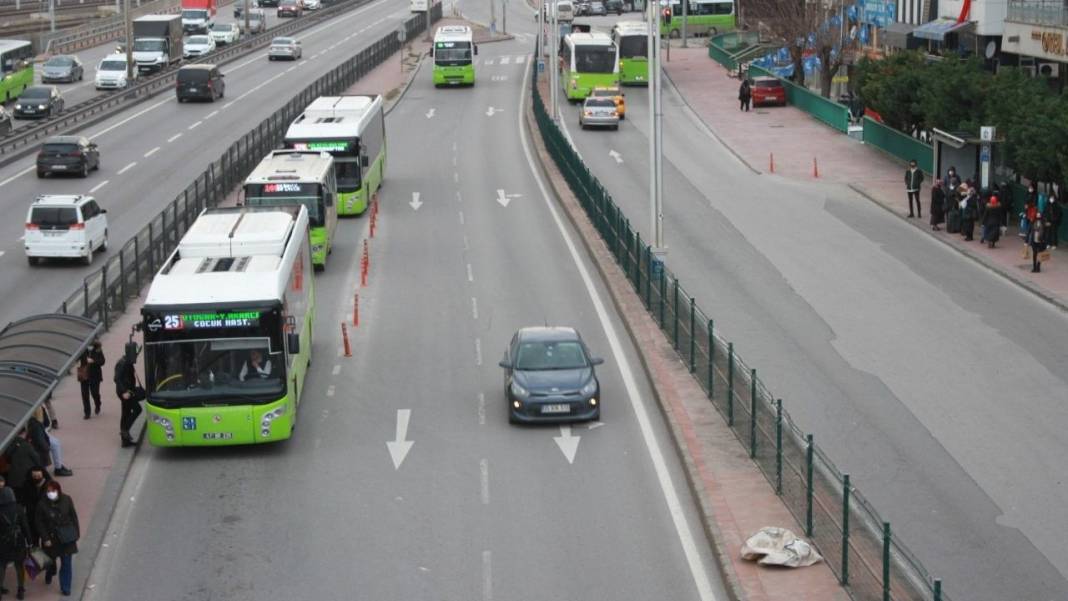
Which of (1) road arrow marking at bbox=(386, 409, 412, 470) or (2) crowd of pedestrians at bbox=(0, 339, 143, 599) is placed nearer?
(2) crowd of pedestrians at bbox=(0, 339, 143, 599)

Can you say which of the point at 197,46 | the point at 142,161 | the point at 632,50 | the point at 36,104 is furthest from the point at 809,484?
the point at 197,46

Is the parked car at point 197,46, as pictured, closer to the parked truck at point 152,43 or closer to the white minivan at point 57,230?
the parked truck at point 152,43

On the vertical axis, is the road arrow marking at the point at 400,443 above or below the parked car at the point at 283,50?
below

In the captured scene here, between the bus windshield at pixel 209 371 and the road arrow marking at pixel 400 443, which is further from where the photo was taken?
the road arrow marking at pixel 400 443

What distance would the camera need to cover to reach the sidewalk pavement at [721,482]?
1909cm

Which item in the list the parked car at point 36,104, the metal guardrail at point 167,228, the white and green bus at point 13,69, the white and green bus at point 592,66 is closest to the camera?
the metal guardrail at point 167,228

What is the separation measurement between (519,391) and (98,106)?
54781 millimetres

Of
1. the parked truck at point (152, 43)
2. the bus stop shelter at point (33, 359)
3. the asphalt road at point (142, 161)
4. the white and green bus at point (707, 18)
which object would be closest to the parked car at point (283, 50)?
the asphalt road at point (142, 161)

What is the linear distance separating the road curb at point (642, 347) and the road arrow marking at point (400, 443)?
4336 millimetres

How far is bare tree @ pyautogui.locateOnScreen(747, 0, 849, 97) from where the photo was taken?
3115 inches

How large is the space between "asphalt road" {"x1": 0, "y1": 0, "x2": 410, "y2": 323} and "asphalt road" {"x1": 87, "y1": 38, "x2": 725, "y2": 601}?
839cm

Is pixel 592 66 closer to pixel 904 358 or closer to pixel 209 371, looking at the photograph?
pixel 904 358

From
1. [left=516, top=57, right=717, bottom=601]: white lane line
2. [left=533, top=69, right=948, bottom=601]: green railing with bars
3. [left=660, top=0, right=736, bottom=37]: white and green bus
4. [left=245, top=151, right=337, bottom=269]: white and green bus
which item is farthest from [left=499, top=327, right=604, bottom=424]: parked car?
[left=660, top=0, right=736, bottom=37]: white and green bus

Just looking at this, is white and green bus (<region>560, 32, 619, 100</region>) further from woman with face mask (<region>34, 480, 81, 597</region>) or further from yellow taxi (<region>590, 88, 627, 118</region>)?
woman with face mask (<region>34, 480, 81, 597</region>)
